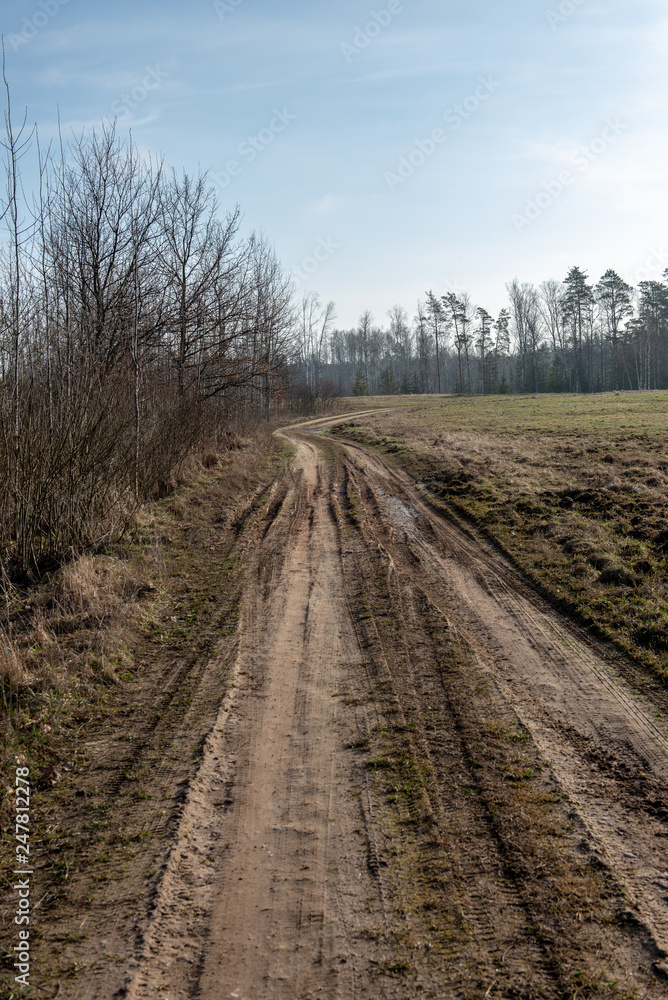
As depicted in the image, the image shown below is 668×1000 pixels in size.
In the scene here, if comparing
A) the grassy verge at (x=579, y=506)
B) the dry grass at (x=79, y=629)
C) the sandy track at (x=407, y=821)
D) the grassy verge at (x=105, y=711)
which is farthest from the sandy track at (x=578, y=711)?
the dry grass at (x=79, y=629)

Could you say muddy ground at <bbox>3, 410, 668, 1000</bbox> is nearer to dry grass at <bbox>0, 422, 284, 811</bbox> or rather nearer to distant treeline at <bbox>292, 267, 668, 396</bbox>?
dry grass at <bbox>0, 422, 284, 811</bbox>

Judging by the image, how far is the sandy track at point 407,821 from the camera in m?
3.00

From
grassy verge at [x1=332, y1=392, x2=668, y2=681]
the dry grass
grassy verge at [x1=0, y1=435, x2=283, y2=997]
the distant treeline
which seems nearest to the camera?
grassy verge at [x1=0, y1=435, x2=283, y2=997]

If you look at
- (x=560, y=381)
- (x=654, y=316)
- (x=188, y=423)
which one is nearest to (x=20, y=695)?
(x=188, y=423)

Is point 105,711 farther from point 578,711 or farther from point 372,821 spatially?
point 578,711

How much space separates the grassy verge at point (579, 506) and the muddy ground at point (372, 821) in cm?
78

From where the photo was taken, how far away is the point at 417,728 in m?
5.09

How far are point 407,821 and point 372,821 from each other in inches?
9.1

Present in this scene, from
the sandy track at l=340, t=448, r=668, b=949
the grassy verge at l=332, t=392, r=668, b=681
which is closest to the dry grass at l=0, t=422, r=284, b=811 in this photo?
the sandy track at l=340, t=448, r=668, b=949

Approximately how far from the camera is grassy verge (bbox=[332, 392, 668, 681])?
7.54m

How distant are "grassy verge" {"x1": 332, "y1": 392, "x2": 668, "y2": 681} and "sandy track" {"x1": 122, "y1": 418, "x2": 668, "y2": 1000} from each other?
0.78 metres

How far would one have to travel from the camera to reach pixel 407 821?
13.1ft

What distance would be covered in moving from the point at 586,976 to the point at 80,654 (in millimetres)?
5211

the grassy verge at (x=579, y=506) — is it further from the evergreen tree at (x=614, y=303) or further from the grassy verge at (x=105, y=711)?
the evergreen tree at (x=614, y=303)
